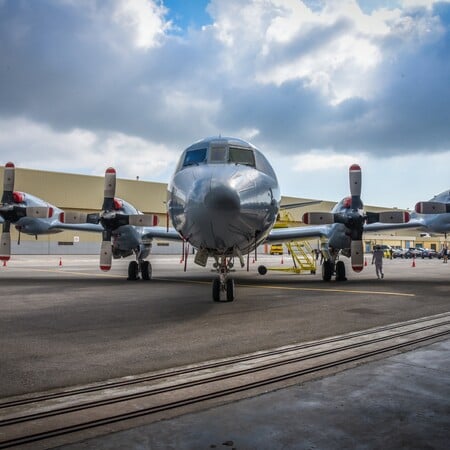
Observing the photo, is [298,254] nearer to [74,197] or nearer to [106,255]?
[106,255]

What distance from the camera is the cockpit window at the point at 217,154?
11039 mm

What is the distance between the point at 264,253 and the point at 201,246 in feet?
201

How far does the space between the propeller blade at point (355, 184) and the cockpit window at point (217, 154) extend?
7.12 meters

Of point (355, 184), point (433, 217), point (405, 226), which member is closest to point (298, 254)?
point (405, 226)

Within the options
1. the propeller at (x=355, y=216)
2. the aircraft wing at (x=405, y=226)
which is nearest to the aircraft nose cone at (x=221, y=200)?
the propeller at (x=355, y=216)

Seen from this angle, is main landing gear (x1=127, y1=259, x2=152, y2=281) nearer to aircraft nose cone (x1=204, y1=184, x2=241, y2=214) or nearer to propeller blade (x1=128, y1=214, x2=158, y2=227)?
propeller blade (x1=128, y1=214, x2=158, y2=227)

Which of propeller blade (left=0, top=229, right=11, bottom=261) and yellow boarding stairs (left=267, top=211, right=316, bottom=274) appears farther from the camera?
yellow boarding stairs (left=267, top=211, right=316, bottom=274)

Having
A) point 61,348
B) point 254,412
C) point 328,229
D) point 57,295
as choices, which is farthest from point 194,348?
point 328,229

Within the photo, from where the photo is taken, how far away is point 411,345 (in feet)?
21.5

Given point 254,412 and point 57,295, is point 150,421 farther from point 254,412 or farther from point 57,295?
point 57,295

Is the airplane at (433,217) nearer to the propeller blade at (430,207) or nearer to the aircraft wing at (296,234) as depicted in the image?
the propeller blade at (430,207)

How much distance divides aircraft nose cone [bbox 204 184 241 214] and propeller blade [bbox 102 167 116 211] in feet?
29.0

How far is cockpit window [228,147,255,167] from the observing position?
11.2m

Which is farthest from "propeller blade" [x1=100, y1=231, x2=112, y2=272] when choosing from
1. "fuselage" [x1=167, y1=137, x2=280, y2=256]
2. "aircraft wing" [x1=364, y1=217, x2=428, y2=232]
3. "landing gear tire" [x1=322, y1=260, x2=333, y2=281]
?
"aircraft wing" [x1=364, y1=217, x2=428, y2=232]
